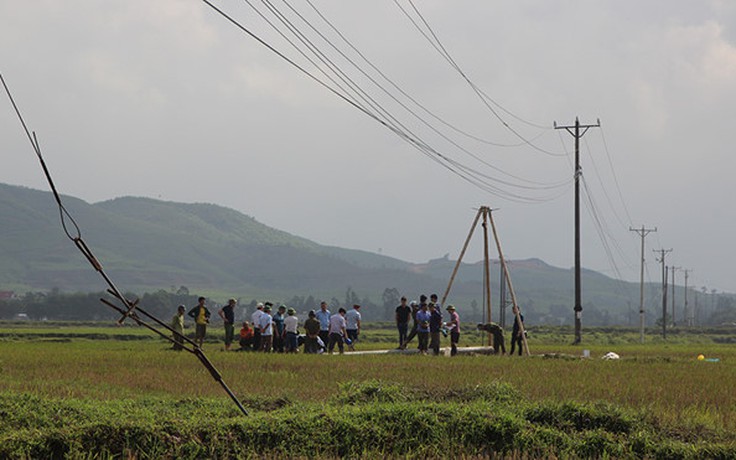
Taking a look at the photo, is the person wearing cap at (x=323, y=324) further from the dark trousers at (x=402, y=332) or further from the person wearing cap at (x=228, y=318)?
the person wearing cap at (x=228, y=318)

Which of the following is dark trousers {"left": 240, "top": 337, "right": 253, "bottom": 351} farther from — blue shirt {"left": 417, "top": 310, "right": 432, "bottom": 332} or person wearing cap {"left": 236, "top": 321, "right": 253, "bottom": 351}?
blue shirt {"left": 417, "top": 310, "right": 432, "bottom": 332}

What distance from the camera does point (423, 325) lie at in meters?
35.0

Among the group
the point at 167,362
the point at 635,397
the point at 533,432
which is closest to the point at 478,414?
the point at 533,432

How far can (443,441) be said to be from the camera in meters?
12.4

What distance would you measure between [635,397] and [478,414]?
24.3 feet

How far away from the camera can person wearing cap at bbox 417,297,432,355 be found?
34.9 metres

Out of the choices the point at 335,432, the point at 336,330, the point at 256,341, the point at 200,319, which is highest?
the point at 200,319

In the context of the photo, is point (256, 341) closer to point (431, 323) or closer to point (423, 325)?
point (423, 325)

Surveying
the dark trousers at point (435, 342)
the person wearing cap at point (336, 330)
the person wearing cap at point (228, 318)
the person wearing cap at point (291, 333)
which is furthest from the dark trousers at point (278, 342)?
the dark trousers at point (435, 342)

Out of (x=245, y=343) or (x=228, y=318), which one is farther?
(x=245, y=343)

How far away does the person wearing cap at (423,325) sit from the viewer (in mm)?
34875

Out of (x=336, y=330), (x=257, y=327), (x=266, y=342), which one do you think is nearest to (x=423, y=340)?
(x=336, y=330)

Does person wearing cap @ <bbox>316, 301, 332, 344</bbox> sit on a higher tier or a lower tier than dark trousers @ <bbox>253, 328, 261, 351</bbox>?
higher

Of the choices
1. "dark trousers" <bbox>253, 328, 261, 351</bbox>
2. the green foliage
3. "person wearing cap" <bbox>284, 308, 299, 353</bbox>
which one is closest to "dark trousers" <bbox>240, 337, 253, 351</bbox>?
"dark trousers" <bbox>253, 328, 261, 351</bbox>
